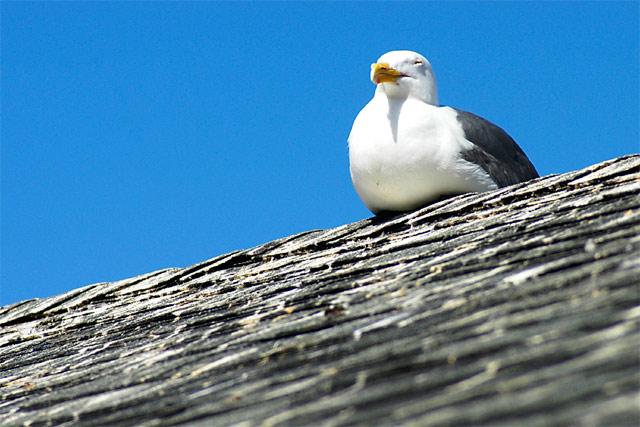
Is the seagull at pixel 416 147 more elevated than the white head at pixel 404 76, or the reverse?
the white head at pixel 404 76

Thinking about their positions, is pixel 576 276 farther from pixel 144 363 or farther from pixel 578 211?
pixel 144 363

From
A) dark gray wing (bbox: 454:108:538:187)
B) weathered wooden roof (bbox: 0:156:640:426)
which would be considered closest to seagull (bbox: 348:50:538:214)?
dark gray wing (bbox: 454:108:538:187)

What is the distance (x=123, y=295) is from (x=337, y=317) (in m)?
2.27

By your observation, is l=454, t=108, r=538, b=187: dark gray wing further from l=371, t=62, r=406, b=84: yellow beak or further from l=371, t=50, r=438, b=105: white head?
l=371, t=62, r=406, b=84: yellow beak

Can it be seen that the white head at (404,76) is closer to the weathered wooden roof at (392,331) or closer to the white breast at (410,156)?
the white breast at (410,156)

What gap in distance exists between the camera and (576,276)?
7.84 ft

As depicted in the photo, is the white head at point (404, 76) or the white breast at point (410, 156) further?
the white head at point (404, 76)

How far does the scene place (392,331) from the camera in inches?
95.8

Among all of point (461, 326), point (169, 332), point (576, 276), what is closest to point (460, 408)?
point (461, 326)

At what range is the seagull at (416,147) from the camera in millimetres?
4098

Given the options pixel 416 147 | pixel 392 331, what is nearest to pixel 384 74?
pixel 416 147

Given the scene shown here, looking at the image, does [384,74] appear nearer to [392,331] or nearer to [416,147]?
[416,147]

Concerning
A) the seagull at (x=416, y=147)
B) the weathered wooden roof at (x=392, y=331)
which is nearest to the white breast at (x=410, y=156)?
the seagull at (x=416, y=147)

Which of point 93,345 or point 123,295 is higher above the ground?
point 123,295
